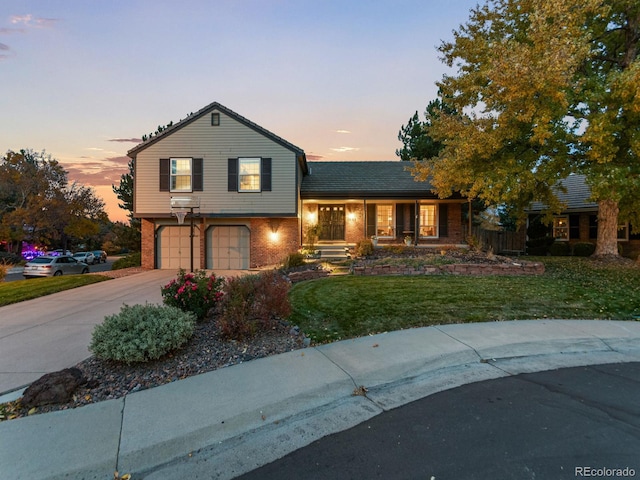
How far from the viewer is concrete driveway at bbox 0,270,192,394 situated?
476 centimetres

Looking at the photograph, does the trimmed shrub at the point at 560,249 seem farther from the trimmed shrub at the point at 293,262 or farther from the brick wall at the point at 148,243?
the brick wall at the point at 148,243

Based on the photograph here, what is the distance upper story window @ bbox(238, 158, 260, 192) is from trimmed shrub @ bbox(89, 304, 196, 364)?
12701mm

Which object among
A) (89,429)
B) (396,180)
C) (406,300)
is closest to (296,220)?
(396,180)

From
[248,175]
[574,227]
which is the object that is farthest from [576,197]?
[248,175]

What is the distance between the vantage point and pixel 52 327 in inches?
261

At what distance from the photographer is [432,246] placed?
56.4ft

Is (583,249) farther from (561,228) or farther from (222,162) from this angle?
(222,162)

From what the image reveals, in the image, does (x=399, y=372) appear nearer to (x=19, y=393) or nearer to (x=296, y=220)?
(x=19, y=393)

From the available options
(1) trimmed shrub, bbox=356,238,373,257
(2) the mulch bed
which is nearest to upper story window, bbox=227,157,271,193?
(1) trimmed shrub, bbox=356,238,373,257

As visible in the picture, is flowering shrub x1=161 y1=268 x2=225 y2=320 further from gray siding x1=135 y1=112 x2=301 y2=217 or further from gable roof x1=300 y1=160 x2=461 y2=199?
gable roof x1=300 y1=160 x2=461 y2=199

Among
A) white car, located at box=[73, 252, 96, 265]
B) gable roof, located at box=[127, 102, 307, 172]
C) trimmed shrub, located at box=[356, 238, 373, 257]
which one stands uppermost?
gable roof, located at box=[127, 102, 307, 172]

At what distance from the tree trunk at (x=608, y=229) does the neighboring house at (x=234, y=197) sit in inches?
235

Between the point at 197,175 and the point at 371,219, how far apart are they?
938 centimetres

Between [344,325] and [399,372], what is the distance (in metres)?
1.94
